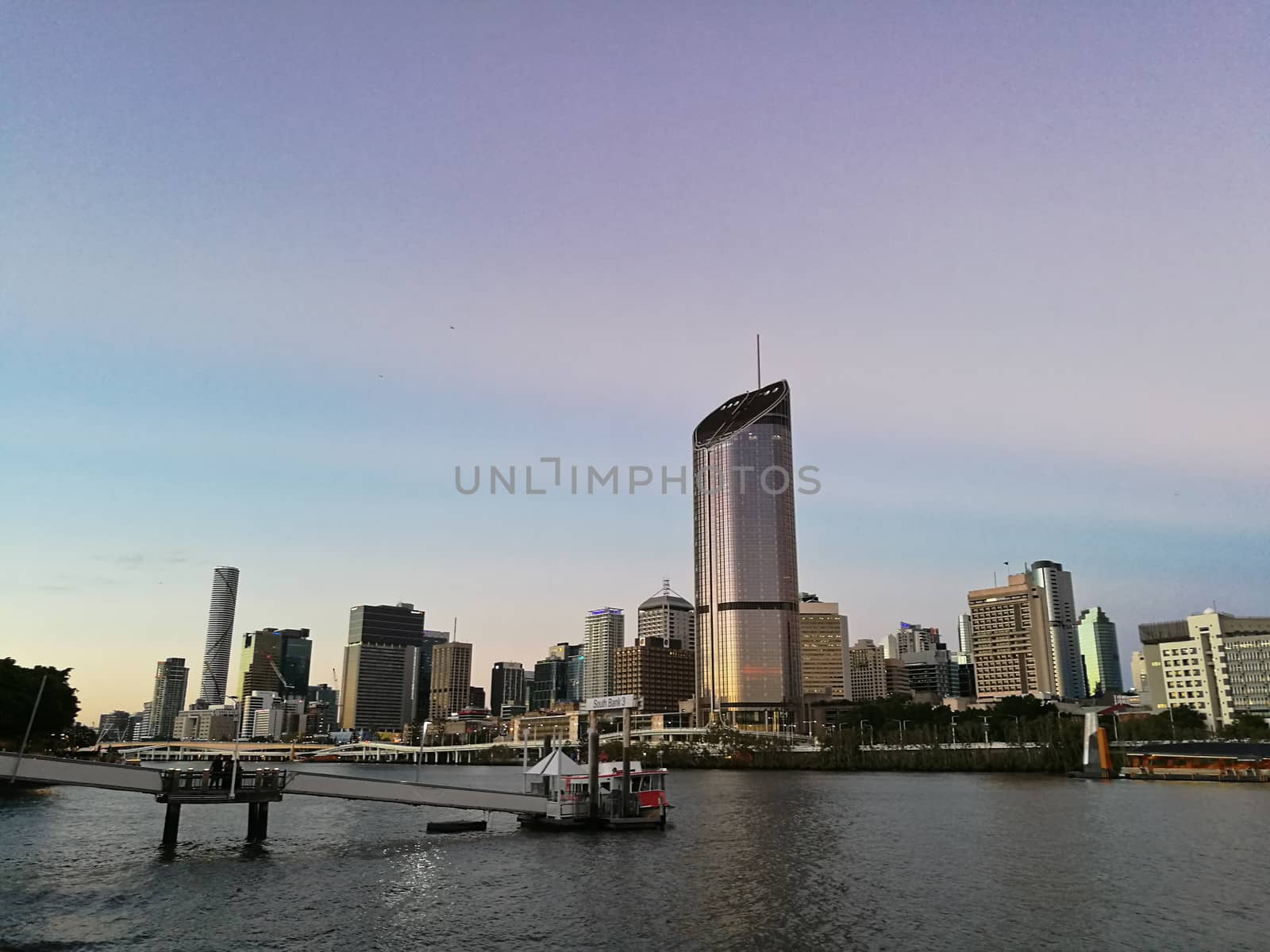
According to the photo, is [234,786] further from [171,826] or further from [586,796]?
[586,796]

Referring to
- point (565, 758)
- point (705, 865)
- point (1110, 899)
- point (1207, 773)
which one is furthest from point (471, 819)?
point (1207, 773)

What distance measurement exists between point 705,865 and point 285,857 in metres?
32.4

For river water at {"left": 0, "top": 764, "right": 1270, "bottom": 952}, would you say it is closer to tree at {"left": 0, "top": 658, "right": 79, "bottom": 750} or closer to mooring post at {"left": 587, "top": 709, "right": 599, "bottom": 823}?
mooring post at {"left": 587, "top": 709, "right": 599, "bottom": 823}

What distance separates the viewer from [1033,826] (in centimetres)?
9056

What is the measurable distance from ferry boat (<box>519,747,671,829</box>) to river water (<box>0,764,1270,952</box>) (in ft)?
6.27

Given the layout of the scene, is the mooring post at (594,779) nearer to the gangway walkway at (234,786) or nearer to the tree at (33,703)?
the gangway walkway at (234,786)

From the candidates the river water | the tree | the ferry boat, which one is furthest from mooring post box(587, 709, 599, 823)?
the tree

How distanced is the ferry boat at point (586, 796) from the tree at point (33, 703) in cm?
8312

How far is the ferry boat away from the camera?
84.1 metres

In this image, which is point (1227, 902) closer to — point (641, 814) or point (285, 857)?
point (641, 814)

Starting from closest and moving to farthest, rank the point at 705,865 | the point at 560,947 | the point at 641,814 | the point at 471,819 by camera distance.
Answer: the point at 560,947 < the point at 705,865 < the point at 641,814 < the point at 471,819

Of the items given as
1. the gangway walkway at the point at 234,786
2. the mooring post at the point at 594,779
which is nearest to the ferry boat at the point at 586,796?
the mooring post at the point at 594,779

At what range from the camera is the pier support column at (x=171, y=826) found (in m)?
74.8

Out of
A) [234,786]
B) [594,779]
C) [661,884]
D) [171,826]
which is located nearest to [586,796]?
[594,779]
